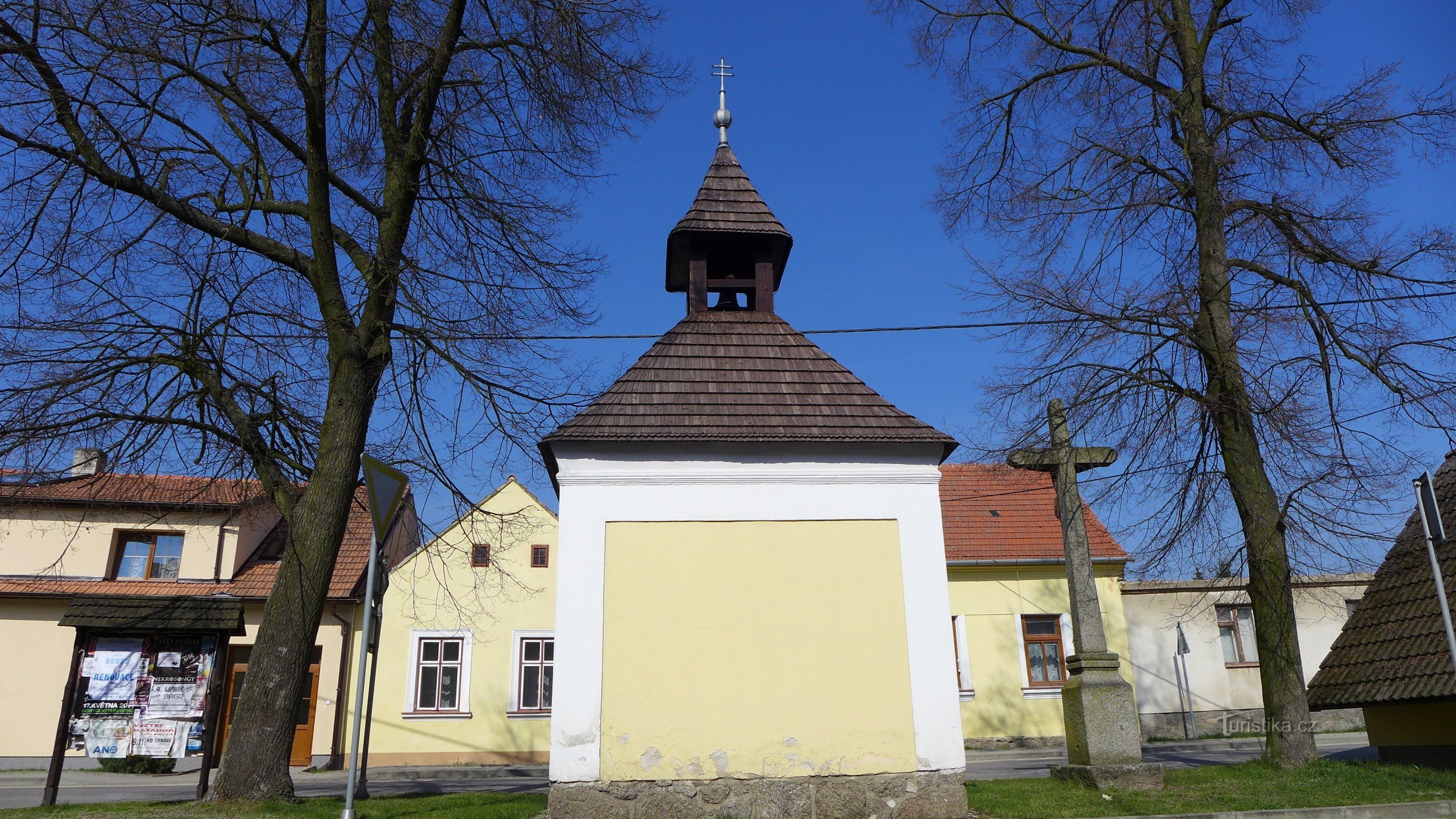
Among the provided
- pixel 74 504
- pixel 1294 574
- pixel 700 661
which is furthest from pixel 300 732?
pixel 1294 574

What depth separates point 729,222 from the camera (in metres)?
12.1

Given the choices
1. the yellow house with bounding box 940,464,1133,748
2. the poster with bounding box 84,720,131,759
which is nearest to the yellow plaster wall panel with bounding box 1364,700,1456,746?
the yellow house with bounding box 940,464,1133,748

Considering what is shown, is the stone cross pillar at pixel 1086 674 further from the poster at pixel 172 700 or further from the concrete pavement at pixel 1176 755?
the poster at pixel 172 700

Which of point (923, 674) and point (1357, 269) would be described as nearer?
point (923, 674)

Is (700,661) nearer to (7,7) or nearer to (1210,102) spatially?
(7,7)

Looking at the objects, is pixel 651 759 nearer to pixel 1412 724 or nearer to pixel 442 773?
pixel 1412 724

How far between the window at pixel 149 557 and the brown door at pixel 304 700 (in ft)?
8.44

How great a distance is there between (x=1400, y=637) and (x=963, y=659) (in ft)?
36.5

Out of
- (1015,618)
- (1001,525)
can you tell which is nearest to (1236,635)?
(1015,618)

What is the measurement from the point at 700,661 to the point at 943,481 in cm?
1741

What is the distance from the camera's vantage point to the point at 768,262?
1222 centimetres

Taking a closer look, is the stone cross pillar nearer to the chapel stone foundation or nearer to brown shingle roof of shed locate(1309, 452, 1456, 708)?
the chapel stone foundation

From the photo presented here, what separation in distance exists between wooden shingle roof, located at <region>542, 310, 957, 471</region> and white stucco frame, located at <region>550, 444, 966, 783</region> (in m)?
0.16

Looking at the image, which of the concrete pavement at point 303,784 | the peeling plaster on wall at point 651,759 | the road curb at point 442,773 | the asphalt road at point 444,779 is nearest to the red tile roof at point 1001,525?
the asphalt road at point 444,779
